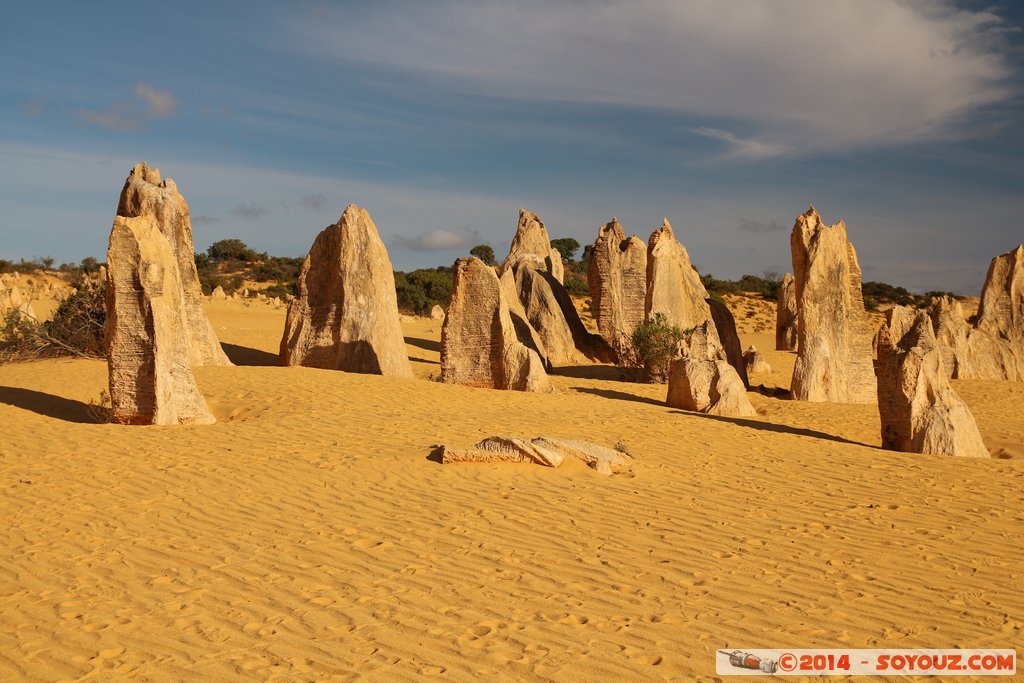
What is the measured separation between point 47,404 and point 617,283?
1194 centimetres

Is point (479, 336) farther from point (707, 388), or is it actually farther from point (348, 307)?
point (707, 388)

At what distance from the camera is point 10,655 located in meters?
4.55

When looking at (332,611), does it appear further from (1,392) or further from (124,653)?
(1,392)

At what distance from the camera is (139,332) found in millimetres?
10547

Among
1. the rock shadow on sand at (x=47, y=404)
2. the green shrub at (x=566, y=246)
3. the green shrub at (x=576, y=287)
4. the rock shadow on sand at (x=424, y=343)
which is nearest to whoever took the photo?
the rock shadow on sand at (x=47, y=404)

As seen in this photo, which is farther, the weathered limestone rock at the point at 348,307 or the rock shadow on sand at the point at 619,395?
the weathered limestone rock at the point at 348,307

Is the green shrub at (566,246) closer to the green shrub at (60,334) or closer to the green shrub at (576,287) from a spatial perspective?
the green shrub at (576,287)

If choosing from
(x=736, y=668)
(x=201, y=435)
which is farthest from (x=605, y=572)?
(x=201, y=435)

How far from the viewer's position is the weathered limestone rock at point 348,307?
1501cm

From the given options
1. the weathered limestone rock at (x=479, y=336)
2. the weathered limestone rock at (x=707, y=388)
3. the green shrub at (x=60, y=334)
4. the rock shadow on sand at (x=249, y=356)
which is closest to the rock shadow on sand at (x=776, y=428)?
the weathered limestone rock at (x=707, y=388)

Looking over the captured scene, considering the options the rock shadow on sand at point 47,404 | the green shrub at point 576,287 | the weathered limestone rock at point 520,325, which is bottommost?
the rock shadow on sand at point 47,404

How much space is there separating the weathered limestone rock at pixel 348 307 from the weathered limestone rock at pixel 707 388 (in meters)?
4.85

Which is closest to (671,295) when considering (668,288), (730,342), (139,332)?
(668,288)

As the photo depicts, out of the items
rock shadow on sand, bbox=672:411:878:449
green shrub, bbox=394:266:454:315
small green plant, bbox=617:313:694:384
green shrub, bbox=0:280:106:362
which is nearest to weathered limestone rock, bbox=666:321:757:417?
rock shadow on sand, bbox=672:411:878:449
